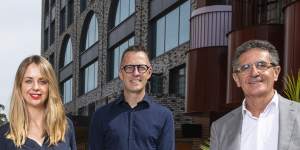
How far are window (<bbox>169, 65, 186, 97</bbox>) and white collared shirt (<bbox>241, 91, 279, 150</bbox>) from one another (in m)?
16.7

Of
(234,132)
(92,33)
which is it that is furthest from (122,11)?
(234,132)

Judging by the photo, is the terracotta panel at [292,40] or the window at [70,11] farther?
the window at [70,11]

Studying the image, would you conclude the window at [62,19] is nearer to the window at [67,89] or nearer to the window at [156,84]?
the window at [67,89]

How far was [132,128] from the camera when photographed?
16.1 ft

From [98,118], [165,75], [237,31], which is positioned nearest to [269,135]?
[98,118]

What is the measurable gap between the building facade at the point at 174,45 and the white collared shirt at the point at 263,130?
18.7 feet

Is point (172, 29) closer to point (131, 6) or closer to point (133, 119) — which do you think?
point (131, 6)

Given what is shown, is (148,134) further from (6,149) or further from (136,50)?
(6,149)

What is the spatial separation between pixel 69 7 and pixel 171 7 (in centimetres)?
2118

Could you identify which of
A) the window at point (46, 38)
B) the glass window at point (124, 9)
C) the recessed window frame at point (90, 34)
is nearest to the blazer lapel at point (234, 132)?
the glass window at point (124, 9)

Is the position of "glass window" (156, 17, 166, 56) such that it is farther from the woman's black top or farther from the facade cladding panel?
the woman's black top

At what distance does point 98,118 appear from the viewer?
5.02 m

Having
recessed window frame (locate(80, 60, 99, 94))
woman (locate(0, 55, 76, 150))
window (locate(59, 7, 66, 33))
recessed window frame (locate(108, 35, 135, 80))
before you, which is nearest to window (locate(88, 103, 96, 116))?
recessed window frame (locate(80, 60, 99, 94))

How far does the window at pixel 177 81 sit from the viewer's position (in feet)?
69.7
